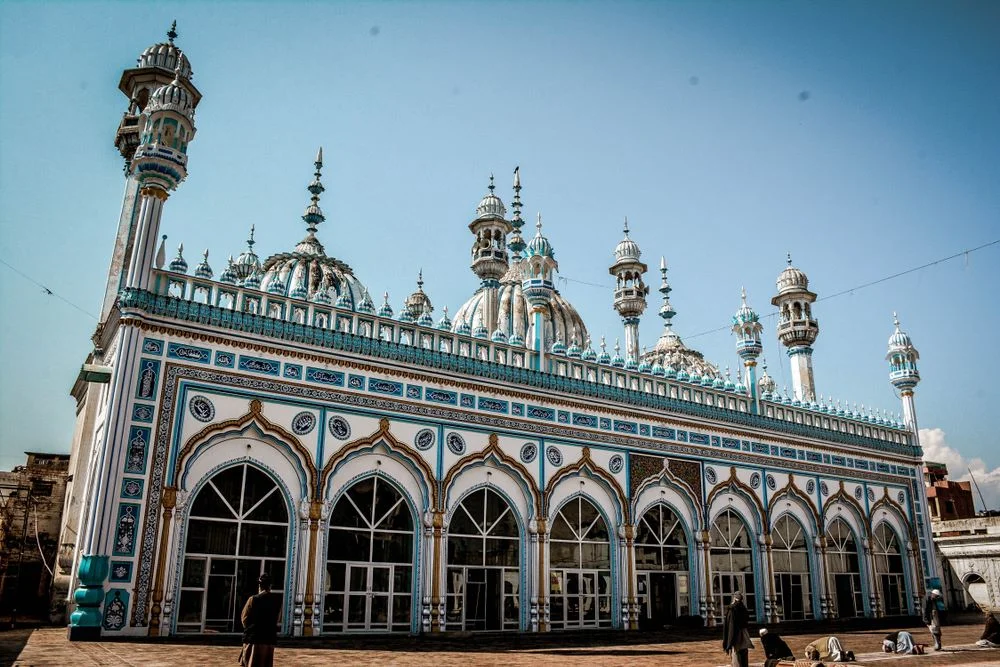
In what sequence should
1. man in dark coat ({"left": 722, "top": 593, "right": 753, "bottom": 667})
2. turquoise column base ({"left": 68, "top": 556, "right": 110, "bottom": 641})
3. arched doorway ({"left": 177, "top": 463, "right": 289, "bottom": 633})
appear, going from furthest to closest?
arched doorway ({"left": 177, "top": 463, "right": 289, "bottom": 633})
turquoise column base ({"left": 68, "top": 556, "right": 110, "bottom": 641})
man in dark coat ({"left": 722, "top": 593, "right": 753, "bottom": 667})

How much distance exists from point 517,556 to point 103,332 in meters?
9.94

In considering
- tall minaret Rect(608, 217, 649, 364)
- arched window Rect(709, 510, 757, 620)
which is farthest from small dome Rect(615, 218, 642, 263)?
arched window Rect(709, 510, 757, 620)

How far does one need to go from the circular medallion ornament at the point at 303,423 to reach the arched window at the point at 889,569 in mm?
18811

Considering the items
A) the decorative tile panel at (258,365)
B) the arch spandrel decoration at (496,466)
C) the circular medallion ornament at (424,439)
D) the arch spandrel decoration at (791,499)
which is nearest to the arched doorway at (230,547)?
the decorative tile panel at (258,365)

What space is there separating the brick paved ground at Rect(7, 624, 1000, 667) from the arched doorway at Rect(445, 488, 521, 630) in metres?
0.94

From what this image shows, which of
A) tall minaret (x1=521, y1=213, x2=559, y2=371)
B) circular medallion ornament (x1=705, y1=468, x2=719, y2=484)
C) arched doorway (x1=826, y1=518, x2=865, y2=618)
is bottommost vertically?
arched doorway (x1=826, y1=518, x2=865, y2=618)

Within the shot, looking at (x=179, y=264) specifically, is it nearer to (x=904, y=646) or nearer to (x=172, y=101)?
(x=172, y=101)

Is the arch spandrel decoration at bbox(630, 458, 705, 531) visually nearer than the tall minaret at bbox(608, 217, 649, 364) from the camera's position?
Yes

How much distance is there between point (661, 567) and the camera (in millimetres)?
20016

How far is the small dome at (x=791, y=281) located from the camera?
30.8m

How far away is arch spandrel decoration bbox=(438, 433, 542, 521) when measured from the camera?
16750 millimetres

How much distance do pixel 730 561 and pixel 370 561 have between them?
1055cm

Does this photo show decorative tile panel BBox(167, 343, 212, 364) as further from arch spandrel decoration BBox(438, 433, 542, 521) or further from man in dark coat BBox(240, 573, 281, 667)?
man in dark coat BBox(240, 573, 281, 667)

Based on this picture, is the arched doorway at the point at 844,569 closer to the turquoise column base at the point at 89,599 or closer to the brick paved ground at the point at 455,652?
the brick paved ground at the point at 455,652
